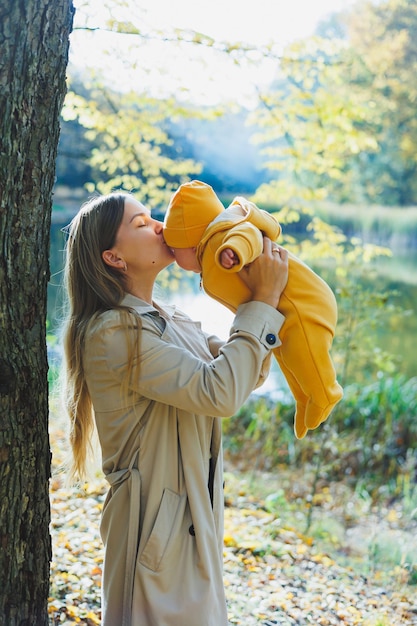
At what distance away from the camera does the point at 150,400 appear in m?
1.69

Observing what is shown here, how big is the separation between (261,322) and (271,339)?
5cm

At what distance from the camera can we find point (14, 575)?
1.66m

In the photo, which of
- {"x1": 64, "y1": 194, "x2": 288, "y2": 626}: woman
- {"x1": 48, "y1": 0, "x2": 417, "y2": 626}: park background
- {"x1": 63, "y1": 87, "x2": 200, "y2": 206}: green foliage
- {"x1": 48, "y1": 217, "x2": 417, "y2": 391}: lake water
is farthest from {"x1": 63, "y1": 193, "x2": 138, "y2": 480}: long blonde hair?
{"x1": 48, "y1": 217, "x2": 417, "y2": 391}: lake water

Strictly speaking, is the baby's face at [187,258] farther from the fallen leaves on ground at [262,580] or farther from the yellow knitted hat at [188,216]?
the fallen leaves on ground at [262,580]

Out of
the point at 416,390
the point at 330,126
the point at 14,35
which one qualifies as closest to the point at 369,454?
the point at 416,390

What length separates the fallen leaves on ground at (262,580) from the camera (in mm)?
2678

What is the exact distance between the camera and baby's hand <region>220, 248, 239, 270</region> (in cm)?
152

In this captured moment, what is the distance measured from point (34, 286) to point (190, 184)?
1.54 feet

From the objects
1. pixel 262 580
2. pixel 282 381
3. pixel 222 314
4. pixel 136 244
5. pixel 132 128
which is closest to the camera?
pixel 136 244

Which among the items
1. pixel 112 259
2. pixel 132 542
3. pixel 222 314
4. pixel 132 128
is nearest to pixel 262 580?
pixel 132 542

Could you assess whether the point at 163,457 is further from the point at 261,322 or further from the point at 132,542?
the point at 261,322

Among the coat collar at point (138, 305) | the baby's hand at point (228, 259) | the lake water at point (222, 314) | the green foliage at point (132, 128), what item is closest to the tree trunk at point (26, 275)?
the coat collar at point (138, 305)

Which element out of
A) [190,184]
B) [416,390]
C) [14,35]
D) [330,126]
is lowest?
→ [416,390]

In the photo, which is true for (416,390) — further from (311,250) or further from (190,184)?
(190,184)
